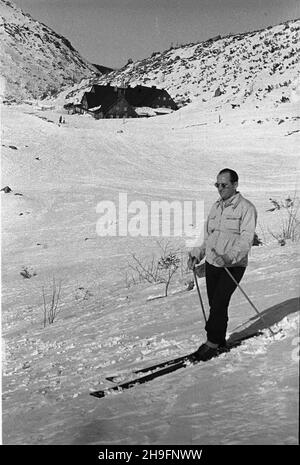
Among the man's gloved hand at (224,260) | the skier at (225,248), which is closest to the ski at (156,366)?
the skier at (225,248)

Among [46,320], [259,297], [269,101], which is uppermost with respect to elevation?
[269,101]

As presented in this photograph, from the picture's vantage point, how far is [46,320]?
25.6 feet

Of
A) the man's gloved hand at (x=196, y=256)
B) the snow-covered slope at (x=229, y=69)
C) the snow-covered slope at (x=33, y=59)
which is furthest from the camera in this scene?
the snow-covered slope at (x=33, y=59)

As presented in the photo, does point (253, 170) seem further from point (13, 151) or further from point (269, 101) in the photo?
point (269, 101)

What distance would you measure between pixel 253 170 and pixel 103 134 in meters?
8.09

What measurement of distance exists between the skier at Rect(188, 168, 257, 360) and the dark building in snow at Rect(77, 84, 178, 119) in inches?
1603

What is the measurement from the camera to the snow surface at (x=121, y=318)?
3.54 m

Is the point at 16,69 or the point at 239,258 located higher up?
the point at 16,69

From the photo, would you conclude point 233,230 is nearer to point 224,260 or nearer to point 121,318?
point 224,260

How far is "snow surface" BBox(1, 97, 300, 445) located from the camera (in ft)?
11.6

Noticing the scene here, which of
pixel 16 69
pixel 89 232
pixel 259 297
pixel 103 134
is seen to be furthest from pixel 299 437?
pixel 16 69

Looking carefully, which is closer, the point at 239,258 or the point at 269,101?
the point at 239,258

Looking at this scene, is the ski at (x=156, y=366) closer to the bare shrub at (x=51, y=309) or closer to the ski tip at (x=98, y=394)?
the ski tip at (x=98, y=394)

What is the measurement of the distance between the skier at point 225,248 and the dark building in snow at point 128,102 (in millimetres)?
40710
